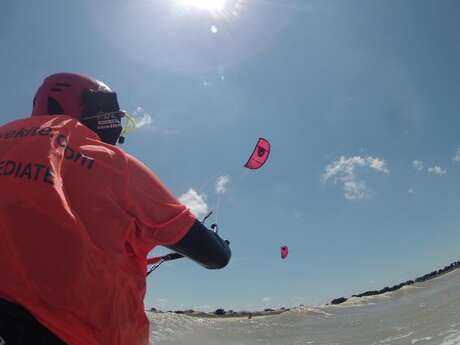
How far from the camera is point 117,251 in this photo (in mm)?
1725

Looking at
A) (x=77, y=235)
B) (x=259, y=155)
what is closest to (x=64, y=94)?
(x=77, y=235)

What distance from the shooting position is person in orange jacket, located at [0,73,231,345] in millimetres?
1506

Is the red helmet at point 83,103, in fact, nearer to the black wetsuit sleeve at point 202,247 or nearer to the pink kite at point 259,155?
the black wetsuit sleeve at point 202,247

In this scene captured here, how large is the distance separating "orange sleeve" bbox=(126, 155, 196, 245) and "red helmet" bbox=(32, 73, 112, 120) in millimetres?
787

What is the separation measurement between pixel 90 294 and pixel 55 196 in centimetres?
43

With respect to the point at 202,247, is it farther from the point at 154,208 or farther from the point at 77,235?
the point at 77,235

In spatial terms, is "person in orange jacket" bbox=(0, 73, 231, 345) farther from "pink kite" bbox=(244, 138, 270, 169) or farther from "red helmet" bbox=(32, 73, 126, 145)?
"pink kite" bbox=(244, 138, 270, 169)

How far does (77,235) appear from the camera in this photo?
1585 mm

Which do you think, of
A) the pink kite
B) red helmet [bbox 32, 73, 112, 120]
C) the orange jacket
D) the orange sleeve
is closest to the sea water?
the pink kite

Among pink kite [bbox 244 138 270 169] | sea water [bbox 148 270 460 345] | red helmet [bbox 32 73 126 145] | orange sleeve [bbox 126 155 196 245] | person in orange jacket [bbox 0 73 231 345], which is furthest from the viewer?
pink kite [bbox 244 138 270 169]

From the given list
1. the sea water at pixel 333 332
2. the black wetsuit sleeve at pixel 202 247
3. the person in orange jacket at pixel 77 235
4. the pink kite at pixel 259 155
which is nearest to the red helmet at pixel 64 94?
the person in orange jacket at pixel 77 235

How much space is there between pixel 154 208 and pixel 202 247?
362mm

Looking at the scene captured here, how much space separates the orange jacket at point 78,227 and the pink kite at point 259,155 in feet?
29.8

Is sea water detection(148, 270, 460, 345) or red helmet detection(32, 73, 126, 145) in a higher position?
red helmet detection(32, 73, 126, 145)
